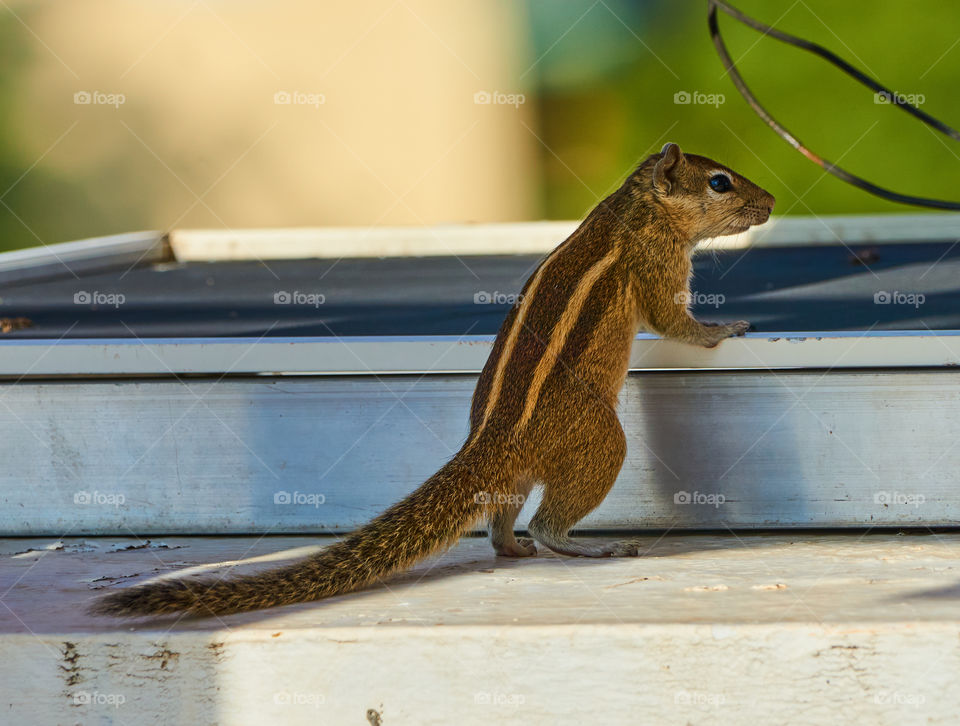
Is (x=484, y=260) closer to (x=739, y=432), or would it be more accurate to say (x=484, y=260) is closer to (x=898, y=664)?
(x=739, y=432)

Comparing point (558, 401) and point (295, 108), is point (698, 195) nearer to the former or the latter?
point (558, 401)

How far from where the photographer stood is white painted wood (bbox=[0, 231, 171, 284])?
179 inches

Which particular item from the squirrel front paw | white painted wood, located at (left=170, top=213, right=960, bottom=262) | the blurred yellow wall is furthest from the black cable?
the blurred yellow wall

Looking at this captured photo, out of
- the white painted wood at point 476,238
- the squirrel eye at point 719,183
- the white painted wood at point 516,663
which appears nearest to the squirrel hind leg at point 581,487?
the white painted wood at point 516,663

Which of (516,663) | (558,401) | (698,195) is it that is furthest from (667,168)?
(516,663)

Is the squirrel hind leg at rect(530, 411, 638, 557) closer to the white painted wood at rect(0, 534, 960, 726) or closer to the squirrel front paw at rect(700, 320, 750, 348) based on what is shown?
the squirrel front paw at rect(700, 320, 750, 348)

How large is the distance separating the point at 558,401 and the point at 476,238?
2866 millimetres

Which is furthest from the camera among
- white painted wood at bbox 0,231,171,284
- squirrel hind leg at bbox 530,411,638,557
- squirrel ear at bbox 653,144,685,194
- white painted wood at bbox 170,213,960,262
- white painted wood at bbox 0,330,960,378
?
white painted wood at bbox 170,213,960,262

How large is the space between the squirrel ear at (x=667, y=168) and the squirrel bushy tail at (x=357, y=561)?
938 millimetres

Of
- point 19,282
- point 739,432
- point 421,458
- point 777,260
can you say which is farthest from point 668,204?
point 19,282

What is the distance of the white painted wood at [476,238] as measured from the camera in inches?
199

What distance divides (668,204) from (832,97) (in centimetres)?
747

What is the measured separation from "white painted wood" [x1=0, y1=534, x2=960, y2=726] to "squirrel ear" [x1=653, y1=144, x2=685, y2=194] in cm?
118

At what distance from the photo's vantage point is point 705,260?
4867 mm
